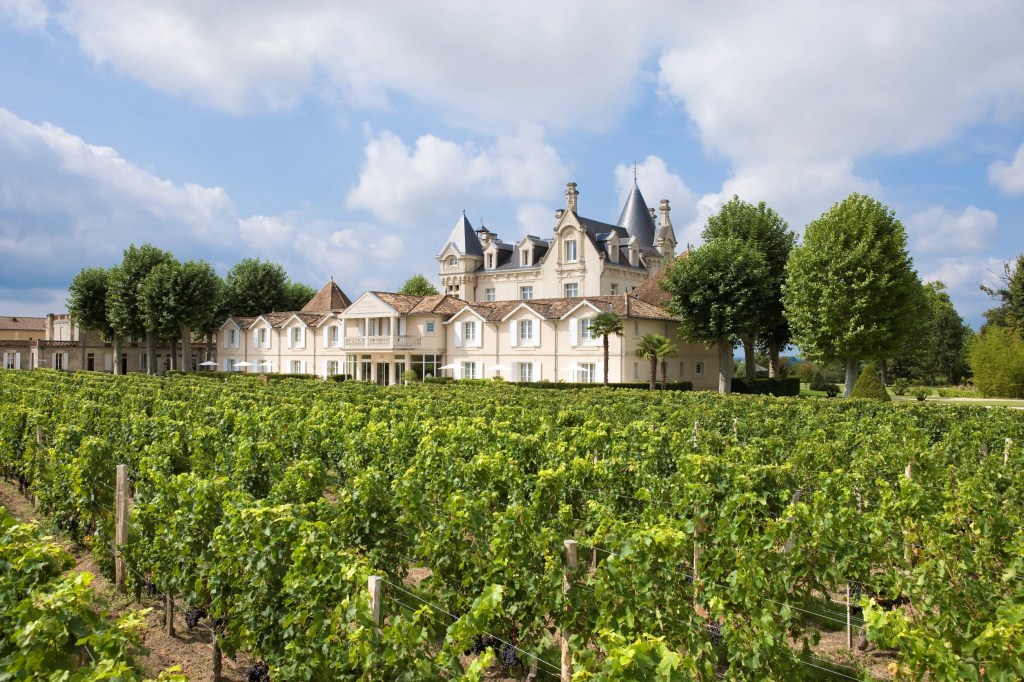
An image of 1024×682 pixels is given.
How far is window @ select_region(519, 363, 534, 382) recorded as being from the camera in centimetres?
4594

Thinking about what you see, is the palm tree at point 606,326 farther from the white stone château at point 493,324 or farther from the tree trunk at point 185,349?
the tree trunk at point 185,349

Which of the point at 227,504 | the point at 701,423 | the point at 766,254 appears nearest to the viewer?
the point at 227,504

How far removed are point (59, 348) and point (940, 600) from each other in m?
85.8

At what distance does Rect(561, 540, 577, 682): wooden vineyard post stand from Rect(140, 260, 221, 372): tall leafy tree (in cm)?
5792

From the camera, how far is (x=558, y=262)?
209ft

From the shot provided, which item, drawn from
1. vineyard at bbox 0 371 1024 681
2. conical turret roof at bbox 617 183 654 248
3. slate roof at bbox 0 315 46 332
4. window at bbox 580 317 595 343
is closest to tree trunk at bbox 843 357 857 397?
window at bbox 580 317 595 343

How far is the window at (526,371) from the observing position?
151ft

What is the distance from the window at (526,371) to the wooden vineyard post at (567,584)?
1551 inches

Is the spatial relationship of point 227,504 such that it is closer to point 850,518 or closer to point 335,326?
point 850,518

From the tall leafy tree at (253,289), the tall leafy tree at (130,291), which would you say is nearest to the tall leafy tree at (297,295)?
the tall leafy tree at (253,289)

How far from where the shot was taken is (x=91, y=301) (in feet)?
211

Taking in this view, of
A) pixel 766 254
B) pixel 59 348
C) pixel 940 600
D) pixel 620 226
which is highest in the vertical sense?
pixel 620 226

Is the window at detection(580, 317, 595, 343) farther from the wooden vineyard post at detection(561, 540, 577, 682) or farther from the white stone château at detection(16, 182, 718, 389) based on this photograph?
the wooden vineyard post at detection(561, 540, 577, 682)

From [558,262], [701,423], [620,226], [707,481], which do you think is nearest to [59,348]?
[558,262]
